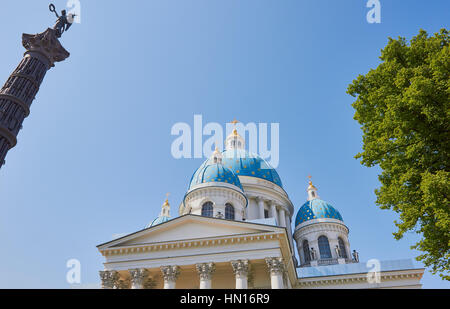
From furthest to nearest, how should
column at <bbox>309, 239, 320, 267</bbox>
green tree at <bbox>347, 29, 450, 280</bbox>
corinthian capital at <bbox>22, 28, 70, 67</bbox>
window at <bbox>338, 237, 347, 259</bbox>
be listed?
window at <bbox>338, 237, 347, 259</bbox>, column at <bbox>309, 239, 320, 267</bbox>, corinthian capital at <bbox>22, 28, 70, 67</bbox>, green tree at <bbox>347, 29, 450, 280</bbox>

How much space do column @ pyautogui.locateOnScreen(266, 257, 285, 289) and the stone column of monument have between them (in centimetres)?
1874

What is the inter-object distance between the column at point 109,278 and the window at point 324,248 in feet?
72.6

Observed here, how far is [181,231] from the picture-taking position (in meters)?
23.4

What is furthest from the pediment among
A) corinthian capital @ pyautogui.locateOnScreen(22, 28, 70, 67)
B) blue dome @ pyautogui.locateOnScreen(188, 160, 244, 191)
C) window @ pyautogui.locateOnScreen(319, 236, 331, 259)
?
window @ pyautogui.locateOnScreen(319, 236, 331, 259)

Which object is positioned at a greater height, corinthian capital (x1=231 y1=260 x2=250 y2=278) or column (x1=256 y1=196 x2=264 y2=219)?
column (x1=256 y1=196 x2=264 y2=219)

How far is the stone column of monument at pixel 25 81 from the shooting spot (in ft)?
76.0

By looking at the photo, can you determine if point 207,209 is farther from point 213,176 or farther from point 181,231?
point 181,231

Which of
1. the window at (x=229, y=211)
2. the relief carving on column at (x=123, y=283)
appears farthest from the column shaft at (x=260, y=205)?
the relief carving on column at (x=123, y=283)

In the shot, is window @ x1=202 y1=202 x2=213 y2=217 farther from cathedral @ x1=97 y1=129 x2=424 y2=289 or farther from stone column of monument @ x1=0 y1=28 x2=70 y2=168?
stone column of monument @ x1=0 y1=28 x2=70 y2=168

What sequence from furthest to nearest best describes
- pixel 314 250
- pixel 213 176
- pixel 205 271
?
pixel 314 250
pixel 213 176
pixel 205 271

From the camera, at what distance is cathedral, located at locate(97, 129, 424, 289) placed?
21.6 metres

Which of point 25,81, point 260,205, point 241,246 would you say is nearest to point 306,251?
point 260,205

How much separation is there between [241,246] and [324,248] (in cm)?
1817

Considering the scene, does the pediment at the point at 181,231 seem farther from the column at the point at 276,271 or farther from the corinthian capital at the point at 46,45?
the corinthian capital at the point at 46,45
